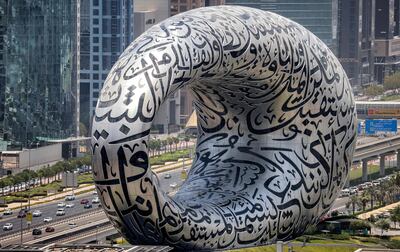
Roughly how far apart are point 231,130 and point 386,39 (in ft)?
392

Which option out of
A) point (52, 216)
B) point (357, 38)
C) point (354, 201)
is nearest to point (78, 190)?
point (52, 216)

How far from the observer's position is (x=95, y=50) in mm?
129250

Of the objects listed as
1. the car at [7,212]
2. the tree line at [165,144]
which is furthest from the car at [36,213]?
the tree line at [165,144]

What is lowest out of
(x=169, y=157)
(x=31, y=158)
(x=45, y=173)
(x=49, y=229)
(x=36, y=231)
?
(x=169, y=157)

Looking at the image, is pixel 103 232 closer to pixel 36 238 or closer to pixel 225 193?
pixel 36 238

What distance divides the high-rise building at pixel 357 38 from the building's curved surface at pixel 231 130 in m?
105

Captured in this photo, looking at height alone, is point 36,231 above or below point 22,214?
above

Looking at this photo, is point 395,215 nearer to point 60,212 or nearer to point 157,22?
point 60,212

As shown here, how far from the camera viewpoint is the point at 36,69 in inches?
4387

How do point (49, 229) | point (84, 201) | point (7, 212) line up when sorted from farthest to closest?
1. point (84, 201)
2. point (7, 212)
3. point (49, 229)

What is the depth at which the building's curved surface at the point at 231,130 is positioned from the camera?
46.4 metres

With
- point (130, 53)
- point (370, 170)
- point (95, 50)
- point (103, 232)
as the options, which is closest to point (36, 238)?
point (103, 232)

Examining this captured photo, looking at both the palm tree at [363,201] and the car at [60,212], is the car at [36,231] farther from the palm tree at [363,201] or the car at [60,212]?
the palm tree at [363,201]

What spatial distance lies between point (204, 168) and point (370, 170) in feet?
186
